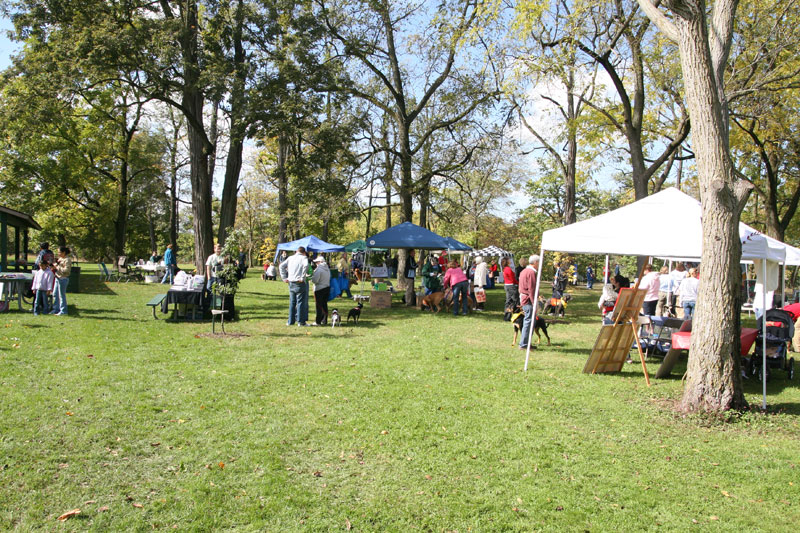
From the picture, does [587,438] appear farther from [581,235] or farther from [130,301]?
[130,301]

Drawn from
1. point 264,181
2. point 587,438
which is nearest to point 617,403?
point 587,438

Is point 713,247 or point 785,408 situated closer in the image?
point 713,247

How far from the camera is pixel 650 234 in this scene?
287 inches

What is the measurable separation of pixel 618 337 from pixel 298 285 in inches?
265

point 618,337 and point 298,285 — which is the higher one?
point 298,285

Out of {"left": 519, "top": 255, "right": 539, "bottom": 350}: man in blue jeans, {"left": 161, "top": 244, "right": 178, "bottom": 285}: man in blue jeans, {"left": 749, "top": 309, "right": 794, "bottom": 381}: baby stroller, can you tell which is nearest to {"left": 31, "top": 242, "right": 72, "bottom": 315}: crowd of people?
{"left": 161, "top": 244, "right": 178, "bottom": 285}: man in blue jeans

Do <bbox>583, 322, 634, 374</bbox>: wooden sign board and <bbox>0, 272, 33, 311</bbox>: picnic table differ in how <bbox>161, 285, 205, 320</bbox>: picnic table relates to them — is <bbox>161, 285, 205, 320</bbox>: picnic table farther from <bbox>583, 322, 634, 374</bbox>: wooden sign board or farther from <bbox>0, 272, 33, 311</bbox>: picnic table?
<bbox>583, 322, 634, 374</bbox>: wooden sign board

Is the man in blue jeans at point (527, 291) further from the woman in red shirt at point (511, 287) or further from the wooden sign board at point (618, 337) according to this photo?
the woman in red shirt at point (511, 287)

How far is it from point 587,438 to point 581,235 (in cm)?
350

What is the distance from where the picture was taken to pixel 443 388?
6762 millimetres

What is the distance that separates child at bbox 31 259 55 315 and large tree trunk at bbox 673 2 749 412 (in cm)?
1228

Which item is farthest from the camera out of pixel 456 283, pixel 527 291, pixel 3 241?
pixel 3 241

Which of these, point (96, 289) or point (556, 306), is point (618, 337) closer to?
point (556, 306)

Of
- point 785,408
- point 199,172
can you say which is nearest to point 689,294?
point 785,408
